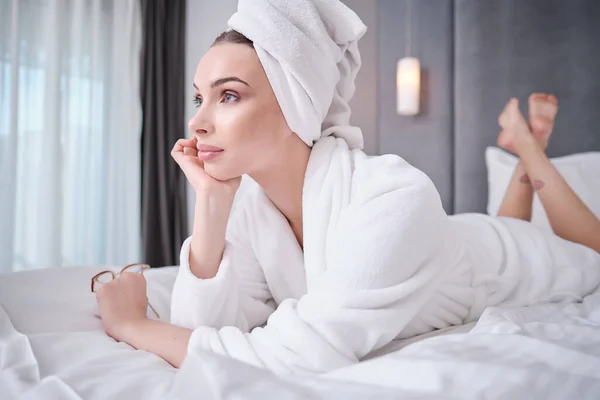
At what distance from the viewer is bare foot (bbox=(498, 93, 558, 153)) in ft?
6.01

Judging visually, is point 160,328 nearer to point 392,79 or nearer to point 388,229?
point 388,229

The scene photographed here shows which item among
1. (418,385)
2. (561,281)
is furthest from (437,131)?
(418,385)

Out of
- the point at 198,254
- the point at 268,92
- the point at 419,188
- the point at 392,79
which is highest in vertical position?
the point at 392,79

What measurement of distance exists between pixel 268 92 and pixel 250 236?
1.22 ft

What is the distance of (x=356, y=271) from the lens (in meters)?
0.71

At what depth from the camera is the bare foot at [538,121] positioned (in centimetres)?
183

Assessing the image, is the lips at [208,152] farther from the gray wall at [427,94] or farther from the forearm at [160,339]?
the gray wall at [427,94]

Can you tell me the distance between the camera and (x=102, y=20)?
2881 millimetres

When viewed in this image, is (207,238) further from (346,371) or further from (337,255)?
(346,371)

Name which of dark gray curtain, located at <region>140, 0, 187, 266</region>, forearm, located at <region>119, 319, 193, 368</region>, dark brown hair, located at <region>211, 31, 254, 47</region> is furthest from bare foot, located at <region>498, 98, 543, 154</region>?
dark gray curtain, located at <region>140, 0, 187, 266</region>

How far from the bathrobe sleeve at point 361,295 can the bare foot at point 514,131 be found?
1188 mm

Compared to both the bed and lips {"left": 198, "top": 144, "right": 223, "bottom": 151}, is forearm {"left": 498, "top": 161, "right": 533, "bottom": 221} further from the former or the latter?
lips {"left": 198, "top": 144, "right": 223, "bottom": 151}

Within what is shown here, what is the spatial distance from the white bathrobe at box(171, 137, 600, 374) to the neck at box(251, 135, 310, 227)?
0.03 metres

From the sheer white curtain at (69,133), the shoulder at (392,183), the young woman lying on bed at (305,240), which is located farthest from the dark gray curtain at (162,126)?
the shoulder at (392,183)
